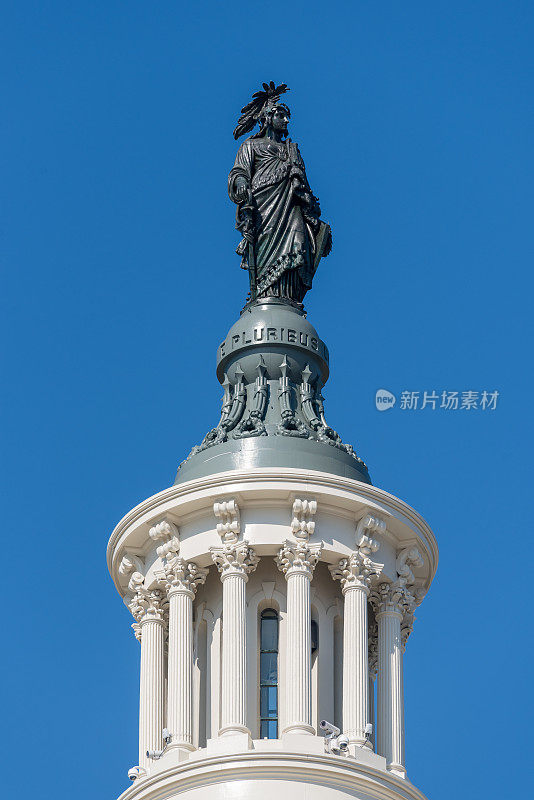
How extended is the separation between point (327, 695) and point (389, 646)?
6.32ft

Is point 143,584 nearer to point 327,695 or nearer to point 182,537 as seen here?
point 182,537

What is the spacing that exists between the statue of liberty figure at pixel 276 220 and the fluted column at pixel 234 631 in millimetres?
9348

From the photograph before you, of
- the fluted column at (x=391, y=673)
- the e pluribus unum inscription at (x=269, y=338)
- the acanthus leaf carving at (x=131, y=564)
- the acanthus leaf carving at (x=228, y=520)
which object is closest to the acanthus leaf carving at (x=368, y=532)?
the fluted column at (x=391, y=673)

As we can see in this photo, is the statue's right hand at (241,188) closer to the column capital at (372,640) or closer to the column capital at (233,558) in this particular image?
the column capital at (233,558)

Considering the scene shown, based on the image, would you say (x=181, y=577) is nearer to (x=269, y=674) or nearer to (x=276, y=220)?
(x=269, y=674)

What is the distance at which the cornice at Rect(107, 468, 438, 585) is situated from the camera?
56219 millimetres

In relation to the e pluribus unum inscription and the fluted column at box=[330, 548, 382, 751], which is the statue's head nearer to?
the e pluribus unum inscription

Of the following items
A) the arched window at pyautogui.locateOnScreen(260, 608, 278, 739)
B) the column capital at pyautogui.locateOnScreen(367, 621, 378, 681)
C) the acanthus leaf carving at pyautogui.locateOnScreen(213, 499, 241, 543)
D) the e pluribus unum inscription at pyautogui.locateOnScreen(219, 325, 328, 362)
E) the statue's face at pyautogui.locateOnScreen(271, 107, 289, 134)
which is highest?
the statue's face at pyautogui.locateOnScreen(271, 107, 289, 134)

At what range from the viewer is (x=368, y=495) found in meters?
56.8

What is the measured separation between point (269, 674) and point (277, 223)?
43.6ft

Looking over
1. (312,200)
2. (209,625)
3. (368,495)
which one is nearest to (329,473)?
(368,495)

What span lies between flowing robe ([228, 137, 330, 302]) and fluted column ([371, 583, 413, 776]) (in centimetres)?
962

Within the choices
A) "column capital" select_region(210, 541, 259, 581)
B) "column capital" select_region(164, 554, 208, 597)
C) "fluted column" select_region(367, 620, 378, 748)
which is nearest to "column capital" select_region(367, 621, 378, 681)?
"fluted column" select_region(367, 620, 378, 748)

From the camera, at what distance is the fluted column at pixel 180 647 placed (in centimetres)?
5472
